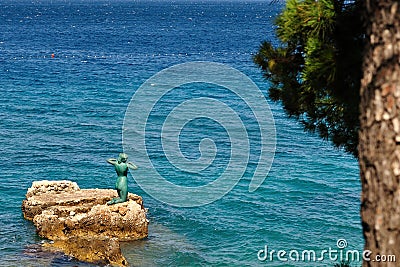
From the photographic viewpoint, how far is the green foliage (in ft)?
26.2

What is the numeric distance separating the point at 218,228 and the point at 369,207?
56.4 ft

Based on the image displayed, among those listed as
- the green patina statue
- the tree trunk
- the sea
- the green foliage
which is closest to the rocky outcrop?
the green patina statue

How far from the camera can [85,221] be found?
1981cm

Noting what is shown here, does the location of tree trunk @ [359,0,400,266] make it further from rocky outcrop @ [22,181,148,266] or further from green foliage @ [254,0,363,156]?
rocky outcrop @ [22,181,148,266]

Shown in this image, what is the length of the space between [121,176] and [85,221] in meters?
1.66

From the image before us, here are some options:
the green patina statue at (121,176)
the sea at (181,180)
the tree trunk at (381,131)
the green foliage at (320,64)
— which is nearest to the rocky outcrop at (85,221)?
the green patina statue at (121,176)

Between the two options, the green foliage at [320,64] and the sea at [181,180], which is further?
the sea at [181,180]

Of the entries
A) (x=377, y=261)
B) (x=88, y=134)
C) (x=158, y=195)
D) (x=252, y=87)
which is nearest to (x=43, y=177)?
(x=158, y=195)

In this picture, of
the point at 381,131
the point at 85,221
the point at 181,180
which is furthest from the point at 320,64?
the point at 181,180

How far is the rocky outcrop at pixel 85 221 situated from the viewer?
18656 mm

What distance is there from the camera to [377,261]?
564 centimetres

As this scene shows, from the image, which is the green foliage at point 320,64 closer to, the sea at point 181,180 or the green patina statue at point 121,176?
the sea at point 181,180

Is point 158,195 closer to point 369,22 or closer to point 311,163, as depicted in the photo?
point 311,163

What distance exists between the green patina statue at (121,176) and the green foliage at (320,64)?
10.3m
